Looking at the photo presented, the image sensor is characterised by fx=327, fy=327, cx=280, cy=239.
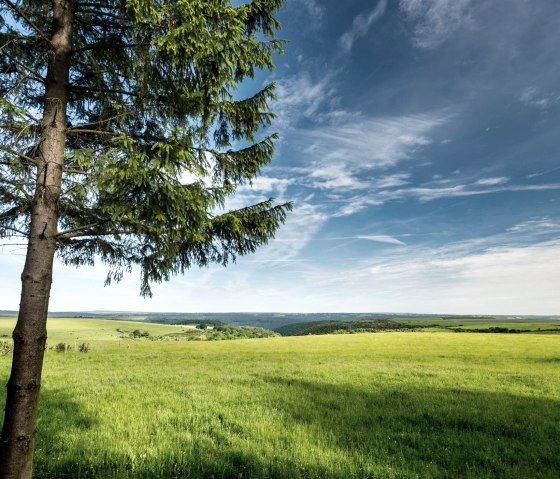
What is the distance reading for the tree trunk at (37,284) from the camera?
4.79m

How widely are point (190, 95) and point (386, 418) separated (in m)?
10.1

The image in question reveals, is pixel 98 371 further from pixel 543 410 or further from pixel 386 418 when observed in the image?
pixel 543 410

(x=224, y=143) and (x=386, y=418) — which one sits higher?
(x=224, y=143)

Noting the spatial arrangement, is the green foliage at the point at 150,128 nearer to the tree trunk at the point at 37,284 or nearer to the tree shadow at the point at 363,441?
the tree trunk at the point at 37,284

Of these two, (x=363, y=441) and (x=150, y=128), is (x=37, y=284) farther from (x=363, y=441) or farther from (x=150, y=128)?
(x=363, y=441)

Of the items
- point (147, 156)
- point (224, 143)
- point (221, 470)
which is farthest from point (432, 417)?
point (147, 156)

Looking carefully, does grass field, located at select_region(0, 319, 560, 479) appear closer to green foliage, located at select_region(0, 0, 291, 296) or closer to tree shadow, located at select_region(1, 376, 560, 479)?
tree shadow, located at select_region(1, 376, 560, 479)

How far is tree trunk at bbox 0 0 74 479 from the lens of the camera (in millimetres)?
4785

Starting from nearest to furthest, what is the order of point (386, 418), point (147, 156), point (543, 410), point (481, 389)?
point (147, 156) < point (386, 418) < point (543, 410) < point (481, 389)

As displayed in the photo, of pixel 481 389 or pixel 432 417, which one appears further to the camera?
pixel 481 389

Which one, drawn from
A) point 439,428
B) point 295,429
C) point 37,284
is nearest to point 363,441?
point 295,429

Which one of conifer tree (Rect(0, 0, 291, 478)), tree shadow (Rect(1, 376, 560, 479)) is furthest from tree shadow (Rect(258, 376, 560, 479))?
conifer tree (Rect(0, 0, 291, 478))

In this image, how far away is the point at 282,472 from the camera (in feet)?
19.7

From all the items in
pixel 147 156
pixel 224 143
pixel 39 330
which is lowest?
pixel 39 330
